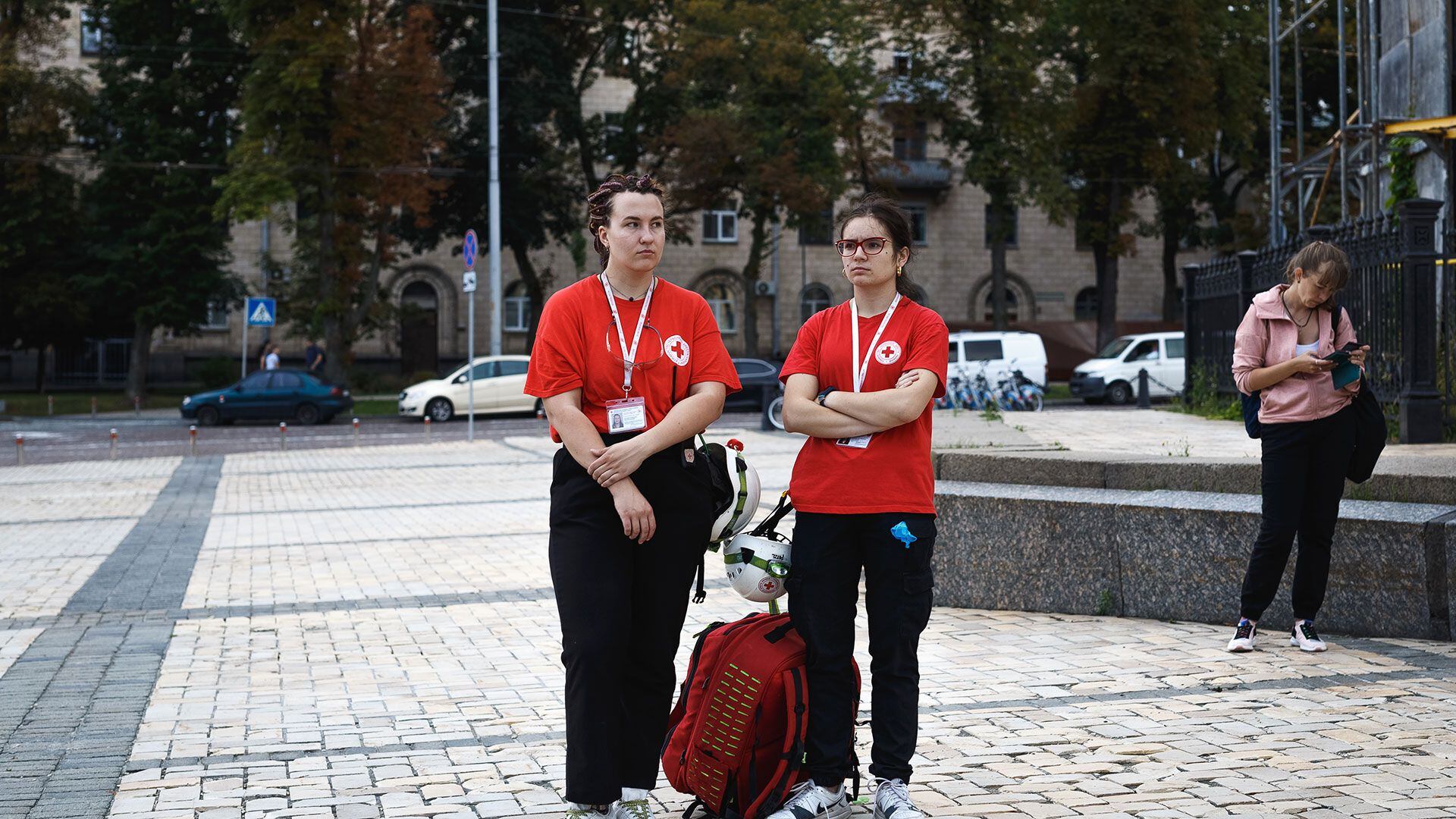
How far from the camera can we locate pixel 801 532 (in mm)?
4434

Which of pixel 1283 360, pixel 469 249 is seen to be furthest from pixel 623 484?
pixel 469 249

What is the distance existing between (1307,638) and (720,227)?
1990 inches

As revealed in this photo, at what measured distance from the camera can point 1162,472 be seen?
317 inches

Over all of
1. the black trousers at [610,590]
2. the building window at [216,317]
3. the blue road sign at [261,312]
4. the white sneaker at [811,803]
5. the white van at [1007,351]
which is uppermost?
the building window at [216,317]

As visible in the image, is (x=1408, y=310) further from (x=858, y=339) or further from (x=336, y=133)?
(x=336, y=133)

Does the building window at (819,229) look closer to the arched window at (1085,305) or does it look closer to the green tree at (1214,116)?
the green tree at (1214,116)

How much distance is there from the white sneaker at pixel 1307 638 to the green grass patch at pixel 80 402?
3767cm

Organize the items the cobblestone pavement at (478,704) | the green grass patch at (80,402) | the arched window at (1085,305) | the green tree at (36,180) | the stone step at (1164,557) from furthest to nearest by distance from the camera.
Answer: the arched window at (1085,305)
the green tree at (36,180)
the green grass patch at (80,402)
the stone step at (1164,557)
the cobblestone pavement at (478,704)

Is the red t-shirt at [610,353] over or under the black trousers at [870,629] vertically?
over

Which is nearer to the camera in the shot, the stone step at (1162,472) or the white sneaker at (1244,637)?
the white sneaker at (1244,637)

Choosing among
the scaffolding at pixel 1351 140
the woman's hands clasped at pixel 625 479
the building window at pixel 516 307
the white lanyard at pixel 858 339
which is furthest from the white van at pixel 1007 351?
the woman's hands clasped at pixel 625 479

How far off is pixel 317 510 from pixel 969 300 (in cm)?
4511

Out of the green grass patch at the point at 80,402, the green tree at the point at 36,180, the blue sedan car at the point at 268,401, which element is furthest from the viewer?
the green tree at the point at 36,180

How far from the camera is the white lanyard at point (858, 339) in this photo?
4.45 metres
